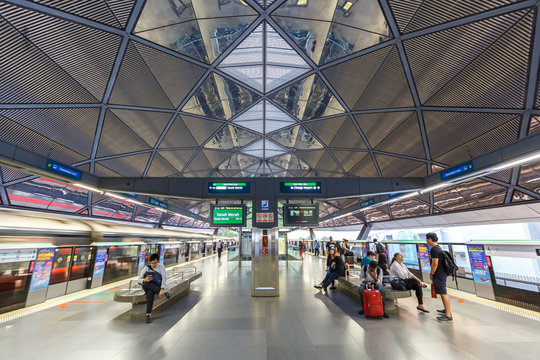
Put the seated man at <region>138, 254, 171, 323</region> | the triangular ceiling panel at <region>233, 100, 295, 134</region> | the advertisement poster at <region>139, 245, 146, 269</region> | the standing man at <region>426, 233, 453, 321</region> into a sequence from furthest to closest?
the advertisement poster at <region>139, 245, 146, 269</region> → the triangular ceiling panel at <region>233, 100, 295, 134</region> → the seated man at <region>138, 254, 171, 323</region> → the standing man at <region>426, 233, 453, 321</region>

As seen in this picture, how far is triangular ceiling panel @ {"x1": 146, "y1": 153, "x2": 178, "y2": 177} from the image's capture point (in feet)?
57.0

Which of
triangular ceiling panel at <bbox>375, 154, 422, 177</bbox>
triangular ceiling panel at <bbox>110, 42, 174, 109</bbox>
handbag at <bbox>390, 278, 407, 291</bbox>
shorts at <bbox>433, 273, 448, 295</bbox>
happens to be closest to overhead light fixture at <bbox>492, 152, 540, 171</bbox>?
shorts at <bbox>433, 273, 448, 295</bbox>

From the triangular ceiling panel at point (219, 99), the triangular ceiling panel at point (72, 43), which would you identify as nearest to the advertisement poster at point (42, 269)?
the triangular ceiling panel at point (72, 43)

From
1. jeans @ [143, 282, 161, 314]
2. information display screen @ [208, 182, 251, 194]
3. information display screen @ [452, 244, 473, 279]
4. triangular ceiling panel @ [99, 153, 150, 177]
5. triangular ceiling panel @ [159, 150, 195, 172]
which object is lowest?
jeans @ [143, 282, 161, 314]

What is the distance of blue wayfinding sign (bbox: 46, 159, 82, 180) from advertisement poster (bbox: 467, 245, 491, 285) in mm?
15925

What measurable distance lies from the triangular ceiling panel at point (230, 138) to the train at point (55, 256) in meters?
8.79

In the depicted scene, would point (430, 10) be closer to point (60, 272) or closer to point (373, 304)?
point (373, 304)

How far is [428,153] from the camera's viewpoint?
13766 mm

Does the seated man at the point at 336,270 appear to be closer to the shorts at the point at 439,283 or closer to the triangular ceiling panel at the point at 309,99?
the shorts at the point at 439,283

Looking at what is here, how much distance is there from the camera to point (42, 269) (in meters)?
8.15

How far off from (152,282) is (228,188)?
483cm

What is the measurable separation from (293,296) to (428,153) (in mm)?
11927

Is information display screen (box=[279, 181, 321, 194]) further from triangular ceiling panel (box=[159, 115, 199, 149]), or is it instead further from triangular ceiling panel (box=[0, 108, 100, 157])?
triangular ceiling panel (box=[0, 108, 100, 157])

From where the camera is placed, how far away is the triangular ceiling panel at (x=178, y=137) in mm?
14333
